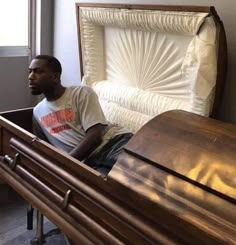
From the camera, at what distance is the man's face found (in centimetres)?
168

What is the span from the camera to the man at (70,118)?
1.62 meters

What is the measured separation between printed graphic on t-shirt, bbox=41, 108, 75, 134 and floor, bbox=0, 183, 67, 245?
662mm

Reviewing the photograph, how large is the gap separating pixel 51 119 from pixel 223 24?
93 cm

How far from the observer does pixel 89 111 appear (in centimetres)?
165

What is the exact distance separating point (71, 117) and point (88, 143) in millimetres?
203

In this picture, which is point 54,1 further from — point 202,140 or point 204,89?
point 202,140

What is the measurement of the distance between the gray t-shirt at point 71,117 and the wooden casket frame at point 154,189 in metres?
0.37

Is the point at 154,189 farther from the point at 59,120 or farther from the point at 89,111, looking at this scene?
the point at 59,120

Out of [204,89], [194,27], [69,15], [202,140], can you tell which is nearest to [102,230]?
[202,140]

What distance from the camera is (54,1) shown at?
2.45 meters

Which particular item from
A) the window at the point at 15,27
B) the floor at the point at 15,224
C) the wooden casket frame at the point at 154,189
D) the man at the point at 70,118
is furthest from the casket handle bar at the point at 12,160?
the window at the point at 15,27

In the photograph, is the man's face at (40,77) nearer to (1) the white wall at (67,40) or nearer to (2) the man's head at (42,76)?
(2) the man's head at (42,76)

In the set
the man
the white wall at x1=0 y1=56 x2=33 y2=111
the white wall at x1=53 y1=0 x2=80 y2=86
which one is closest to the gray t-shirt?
the man

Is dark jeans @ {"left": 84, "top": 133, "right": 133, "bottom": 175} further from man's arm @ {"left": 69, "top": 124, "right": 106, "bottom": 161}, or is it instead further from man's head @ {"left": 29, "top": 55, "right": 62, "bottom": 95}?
man's head @ {"left": 29, "top": 55, "right": 62, "bottom": 95}
